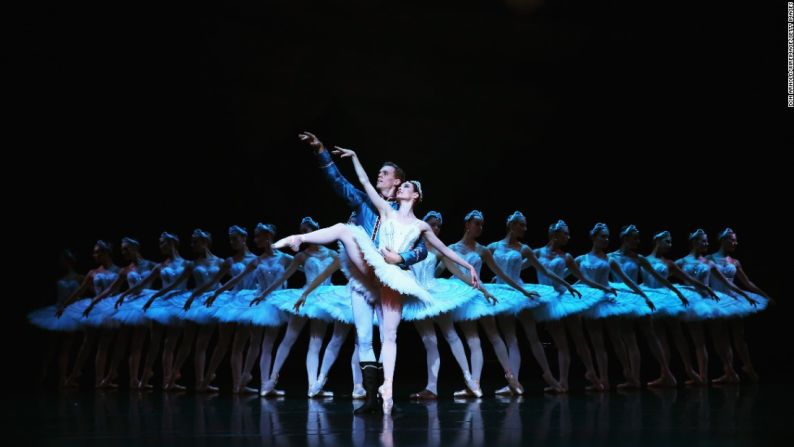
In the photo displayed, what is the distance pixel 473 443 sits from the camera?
3.87 meters

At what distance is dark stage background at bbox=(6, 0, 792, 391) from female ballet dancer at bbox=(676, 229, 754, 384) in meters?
1.78

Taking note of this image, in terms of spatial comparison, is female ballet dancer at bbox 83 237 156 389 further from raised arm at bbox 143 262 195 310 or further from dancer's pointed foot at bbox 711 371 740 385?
dancer's pointed foot at bbox 711 371 740 385

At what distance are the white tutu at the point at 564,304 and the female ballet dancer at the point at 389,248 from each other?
1.90m

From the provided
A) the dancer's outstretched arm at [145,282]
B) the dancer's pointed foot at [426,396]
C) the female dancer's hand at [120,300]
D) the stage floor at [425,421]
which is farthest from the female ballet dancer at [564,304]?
the female dancer's hand at [120,300]

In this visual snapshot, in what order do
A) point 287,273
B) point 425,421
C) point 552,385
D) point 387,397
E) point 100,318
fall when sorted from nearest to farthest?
point 425,421 < point 387,397 < point 552,385 < point 287,273 < point 100,318

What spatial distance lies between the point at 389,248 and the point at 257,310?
237 centimetres

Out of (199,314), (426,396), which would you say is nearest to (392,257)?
(426,396)

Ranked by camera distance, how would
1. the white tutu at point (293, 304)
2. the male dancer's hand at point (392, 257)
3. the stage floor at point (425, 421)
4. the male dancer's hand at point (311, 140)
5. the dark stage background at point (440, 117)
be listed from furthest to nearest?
the dark stage background at point (440, 117), the white tutu at point (293, 304), the male dancer's hand at point (311, 140), the male dancer's hand at point (392, 257), the stage floor at point (425, 421)

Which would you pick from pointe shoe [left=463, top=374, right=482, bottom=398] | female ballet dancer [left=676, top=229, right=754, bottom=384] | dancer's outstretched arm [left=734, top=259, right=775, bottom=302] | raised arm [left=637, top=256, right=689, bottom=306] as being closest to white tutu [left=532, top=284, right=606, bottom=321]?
raised arm [left=637, top=256, right=689, bottom=306]

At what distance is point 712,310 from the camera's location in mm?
8188

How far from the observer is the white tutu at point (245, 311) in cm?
746

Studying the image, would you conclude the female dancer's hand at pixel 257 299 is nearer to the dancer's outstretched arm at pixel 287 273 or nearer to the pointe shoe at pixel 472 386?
the dancer's outstretched arm at pixel 287 273

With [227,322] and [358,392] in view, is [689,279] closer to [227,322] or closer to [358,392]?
[358,392]

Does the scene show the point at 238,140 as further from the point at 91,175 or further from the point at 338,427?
the point at 338,427
